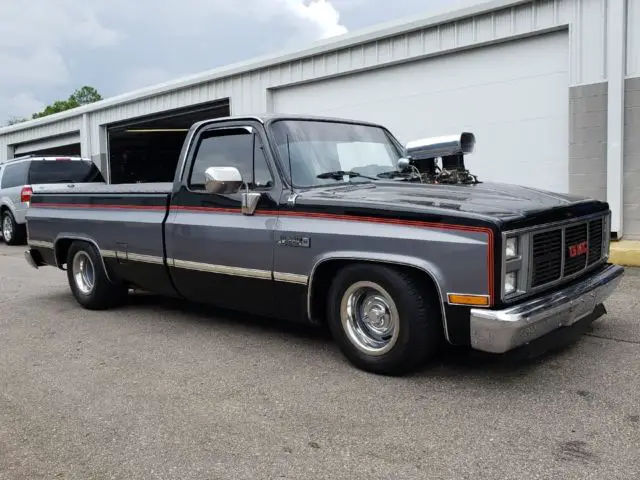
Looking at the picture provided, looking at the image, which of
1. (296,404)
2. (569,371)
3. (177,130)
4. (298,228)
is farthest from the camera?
(177,130)

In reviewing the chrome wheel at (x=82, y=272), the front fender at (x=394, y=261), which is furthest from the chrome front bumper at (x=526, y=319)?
the chrome wheel at (x=82, y=272)

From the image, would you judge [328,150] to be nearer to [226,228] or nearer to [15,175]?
[226,228]

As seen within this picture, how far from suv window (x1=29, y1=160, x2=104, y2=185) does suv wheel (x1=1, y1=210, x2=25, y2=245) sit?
41.6 inches

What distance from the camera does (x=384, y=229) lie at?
3941 millimetres

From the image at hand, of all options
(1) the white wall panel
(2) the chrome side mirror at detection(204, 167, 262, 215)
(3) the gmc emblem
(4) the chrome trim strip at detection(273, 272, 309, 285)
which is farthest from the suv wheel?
(3) the gmc emblem

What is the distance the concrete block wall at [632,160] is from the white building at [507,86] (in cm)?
1

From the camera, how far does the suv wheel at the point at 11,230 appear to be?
13.3m

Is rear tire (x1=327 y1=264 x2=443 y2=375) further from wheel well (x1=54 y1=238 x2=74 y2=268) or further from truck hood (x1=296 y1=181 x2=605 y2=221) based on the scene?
wheel well (x1=54 y1=238 x2=74 y2=268)

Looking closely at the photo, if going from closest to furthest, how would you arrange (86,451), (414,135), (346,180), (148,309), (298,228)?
(86,451) < (298,228) < (346,180) < (148,309) < (414,135)

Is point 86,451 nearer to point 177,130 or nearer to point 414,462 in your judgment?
point 414,462

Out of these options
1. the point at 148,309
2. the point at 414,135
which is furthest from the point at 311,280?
the point at 414,135

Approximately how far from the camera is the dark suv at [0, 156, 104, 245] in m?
13.0

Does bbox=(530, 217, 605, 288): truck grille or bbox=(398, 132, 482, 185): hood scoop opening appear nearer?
bbox=(530, 217, 605, 288): truck grille

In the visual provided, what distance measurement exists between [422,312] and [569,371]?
43.9 inches
